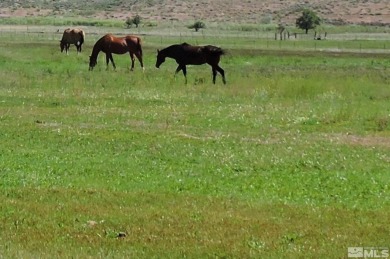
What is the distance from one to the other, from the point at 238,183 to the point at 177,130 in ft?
23.1

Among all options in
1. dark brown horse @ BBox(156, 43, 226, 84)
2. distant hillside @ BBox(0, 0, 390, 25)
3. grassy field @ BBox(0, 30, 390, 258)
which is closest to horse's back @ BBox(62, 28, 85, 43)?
dark brown horse @ BBox(156, 43, 226, 84)

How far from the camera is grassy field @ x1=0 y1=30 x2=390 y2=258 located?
9844 millimetres

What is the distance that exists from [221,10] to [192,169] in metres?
117

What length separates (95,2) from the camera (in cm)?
14888

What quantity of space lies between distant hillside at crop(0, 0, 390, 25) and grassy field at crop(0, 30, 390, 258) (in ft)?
303

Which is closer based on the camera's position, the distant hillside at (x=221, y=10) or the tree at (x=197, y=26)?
the tree at (x=197, y=26)

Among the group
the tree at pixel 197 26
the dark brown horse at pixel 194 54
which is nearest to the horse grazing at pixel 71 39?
the dark brown horse at pixel 194 54

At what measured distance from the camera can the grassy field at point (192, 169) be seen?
32.3 feet

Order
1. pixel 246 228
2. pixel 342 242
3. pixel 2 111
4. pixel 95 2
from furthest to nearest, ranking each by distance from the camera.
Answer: pixel 95 2 < pixel 2 111 < pixel 246 228 < pixel 342 242

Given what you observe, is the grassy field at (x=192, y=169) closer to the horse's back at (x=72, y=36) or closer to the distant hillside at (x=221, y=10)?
the horse's back at (x=72, y=36)

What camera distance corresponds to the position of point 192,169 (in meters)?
14.7

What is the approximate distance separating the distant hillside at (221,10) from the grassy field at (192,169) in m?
92.2

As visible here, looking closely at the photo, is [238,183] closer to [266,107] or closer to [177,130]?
→ [177,130]

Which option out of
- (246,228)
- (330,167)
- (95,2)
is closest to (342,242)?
(246,228)
